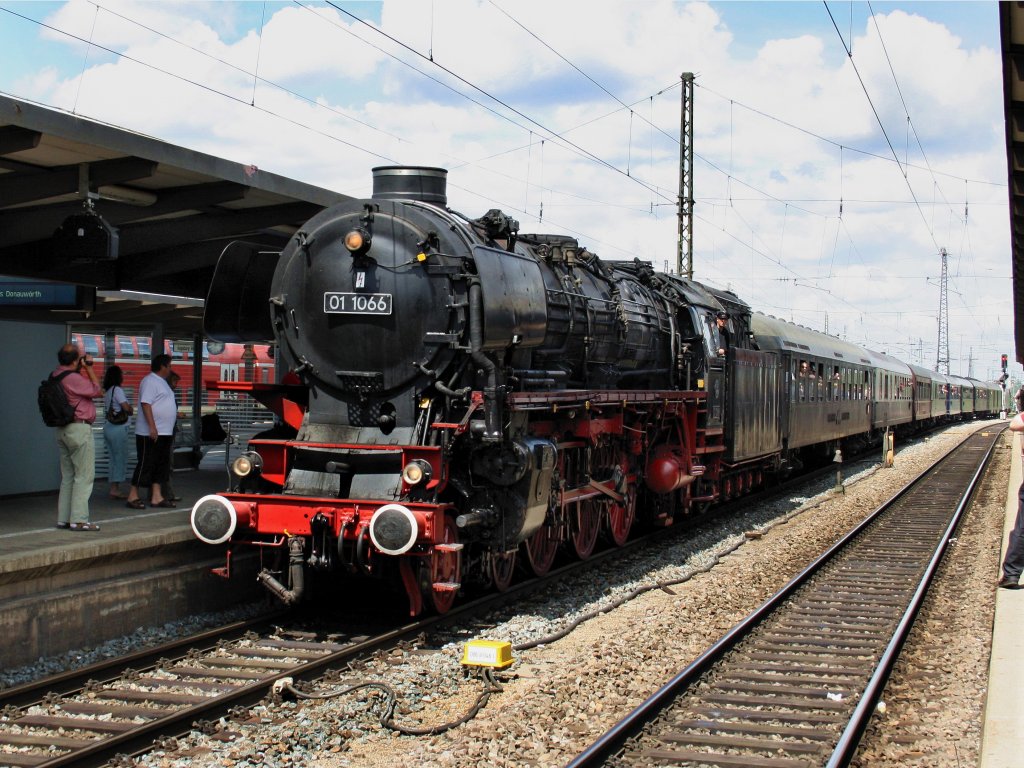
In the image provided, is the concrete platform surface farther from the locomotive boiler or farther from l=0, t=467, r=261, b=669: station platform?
the locomotive boiler

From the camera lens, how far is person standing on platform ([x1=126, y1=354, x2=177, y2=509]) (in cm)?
1048

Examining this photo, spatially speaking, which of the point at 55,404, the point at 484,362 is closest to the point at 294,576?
the point at 484,362

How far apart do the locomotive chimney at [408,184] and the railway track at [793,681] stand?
4805 mm

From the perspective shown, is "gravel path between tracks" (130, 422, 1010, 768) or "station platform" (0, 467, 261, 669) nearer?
"gravel path between tracks" (130, 422, 1010, 768)

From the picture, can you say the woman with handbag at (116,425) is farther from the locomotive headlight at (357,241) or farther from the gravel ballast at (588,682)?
the gravel ballast at (588,682)

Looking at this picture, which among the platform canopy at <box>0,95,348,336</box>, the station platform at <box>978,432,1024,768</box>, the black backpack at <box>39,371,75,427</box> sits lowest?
the station platform at <box>978,432,1024,768</box>

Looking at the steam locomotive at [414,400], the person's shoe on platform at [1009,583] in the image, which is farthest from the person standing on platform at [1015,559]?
the steam locomotive at [414,400]

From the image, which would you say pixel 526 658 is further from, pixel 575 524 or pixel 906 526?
pixel 906 526

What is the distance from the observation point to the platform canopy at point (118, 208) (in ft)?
26.5

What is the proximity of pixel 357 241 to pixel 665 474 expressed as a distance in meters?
6.11

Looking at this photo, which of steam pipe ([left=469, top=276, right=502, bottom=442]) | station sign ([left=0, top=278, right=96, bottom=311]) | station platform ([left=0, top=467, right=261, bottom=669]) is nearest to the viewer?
station platform ([left=0, top=467, right=261, bottom=669])

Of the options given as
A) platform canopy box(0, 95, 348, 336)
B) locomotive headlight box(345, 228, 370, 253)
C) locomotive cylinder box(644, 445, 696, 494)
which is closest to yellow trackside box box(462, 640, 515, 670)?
locomotive headlight box(345, 228, 370, 253)

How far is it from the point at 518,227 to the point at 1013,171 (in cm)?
687

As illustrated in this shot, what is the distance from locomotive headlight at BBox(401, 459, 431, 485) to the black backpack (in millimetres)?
2998
